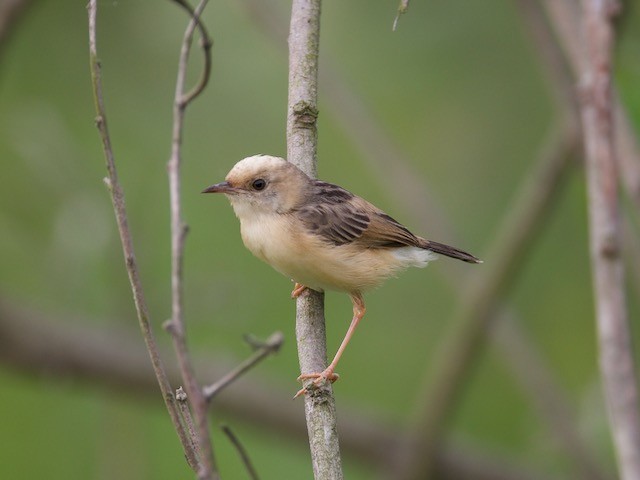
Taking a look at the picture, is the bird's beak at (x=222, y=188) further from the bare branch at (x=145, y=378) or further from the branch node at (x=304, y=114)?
the bare branch at (x=145, y=378)

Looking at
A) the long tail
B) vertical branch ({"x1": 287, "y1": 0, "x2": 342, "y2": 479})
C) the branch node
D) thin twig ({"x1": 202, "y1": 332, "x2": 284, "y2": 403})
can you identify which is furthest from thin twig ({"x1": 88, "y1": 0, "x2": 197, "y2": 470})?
the long tail

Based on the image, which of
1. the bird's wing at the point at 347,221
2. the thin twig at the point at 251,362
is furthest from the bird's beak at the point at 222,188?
the thin twig at the point at 251,362

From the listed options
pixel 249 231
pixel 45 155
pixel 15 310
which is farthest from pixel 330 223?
pixel 45 155

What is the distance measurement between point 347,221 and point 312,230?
0.74 feet

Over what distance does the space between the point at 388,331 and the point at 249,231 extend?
15.0ft

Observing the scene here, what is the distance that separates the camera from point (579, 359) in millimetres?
8219

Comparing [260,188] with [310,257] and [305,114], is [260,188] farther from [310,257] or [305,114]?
[305,114]

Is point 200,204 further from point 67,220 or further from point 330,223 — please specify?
point 330,223

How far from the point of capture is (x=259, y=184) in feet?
13.8

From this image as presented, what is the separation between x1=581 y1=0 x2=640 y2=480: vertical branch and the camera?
342 centimetres

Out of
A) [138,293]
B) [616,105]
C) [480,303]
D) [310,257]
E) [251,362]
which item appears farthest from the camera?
[480,303]

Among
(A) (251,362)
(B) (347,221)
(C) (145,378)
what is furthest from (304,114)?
(C) (145,378)

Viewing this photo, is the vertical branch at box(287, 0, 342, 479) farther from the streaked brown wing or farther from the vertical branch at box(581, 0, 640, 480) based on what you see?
the vertical branch at box(581, 0, 640, 480)

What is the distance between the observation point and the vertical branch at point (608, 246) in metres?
3.42
